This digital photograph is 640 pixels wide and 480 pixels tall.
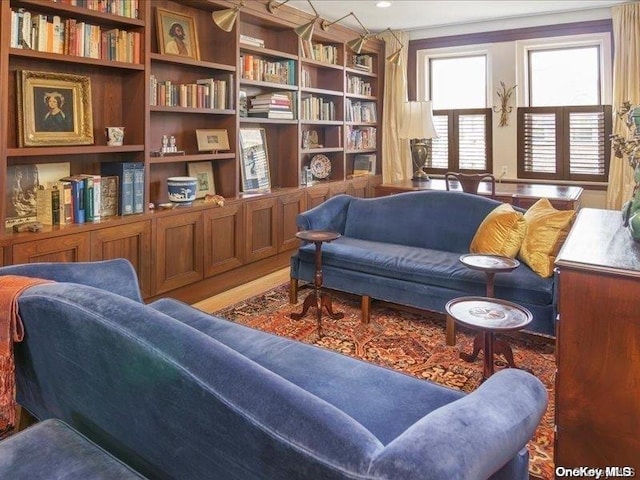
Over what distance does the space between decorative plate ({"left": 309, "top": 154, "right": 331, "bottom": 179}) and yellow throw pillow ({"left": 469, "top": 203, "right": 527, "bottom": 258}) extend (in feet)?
9.62

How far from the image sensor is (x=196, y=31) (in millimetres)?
4293

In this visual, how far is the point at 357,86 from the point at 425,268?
147 inches

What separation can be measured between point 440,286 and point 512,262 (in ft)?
1.80

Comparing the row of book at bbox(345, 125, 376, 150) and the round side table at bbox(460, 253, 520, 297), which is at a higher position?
the row of book at bbox(345, 125, 376, 150)

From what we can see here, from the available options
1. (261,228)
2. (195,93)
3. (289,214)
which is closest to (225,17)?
(195,93)

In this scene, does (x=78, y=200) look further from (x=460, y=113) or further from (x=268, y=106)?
(x=460, y=113)

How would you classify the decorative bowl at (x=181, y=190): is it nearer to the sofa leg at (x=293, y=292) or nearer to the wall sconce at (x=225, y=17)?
the sofa leg at (x=293, y=292)

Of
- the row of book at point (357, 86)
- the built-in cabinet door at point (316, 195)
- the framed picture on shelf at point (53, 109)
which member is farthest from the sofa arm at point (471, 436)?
the row of book at point (357, 86)

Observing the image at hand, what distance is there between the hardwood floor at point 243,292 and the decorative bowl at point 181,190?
32.5 inches

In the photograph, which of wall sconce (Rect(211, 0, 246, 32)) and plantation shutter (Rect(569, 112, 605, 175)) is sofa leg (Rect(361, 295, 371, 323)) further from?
→ plantation shutter (Rect(569, 112, 605, 175))

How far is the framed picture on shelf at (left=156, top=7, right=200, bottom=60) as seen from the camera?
12.9ft

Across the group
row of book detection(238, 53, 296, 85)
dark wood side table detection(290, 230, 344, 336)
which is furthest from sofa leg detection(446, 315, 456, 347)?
row of book detection(238, 53, 296, 85)

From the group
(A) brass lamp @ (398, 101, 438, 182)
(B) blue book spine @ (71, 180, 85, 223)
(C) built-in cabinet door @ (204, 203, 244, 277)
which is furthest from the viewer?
(A) brass lamp @ (398, 101, 438, 182)

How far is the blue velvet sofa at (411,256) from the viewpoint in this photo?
3.06 meters
